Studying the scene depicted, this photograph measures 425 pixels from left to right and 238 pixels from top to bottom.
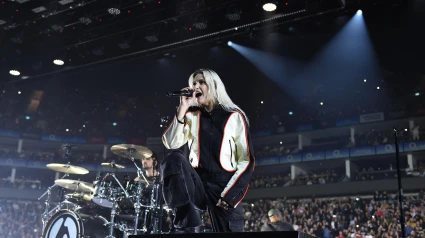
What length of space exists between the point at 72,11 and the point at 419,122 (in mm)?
23430

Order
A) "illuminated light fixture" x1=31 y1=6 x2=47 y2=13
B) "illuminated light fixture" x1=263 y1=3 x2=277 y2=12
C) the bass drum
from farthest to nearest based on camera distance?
1. "illuminated light fixture" x1=31 y1=6 x2=47 y2=13
2. "illuminated light fixture" x1=263 y1=3 x2=277 y2=12
3. the bass drum

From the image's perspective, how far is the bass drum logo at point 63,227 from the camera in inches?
303

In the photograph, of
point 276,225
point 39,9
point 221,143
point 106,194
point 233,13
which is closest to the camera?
point 221,143

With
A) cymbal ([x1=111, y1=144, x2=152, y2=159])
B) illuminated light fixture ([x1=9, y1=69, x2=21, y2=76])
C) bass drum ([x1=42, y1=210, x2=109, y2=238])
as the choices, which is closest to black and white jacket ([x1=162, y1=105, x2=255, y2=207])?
cymbal ([x1=111, y1=144, x2=152, y2=159])

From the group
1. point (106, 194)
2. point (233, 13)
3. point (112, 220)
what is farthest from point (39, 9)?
point (112, 220)

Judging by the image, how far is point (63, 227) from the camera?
7840mm

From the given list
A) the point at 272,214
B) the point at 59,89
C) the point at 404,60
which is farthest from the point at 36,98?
the point at 272,214

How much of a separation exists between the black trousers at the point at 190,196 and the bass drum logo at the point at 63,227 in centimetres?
562

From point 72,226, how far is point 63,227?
23 centimetres

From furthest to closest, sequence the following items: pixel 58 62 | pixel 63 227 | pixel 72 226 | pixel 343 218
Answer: pixel 343 218
pixel 58 62
pixel 63 227
pixel 72 226

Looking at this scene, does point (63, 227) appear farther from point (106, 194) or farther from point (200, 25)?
point (200, 25)

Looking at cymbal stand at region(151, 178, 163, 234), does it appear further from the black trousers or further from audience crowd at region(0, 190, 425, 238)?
audience crowd at region(0, 190, 425, 238)

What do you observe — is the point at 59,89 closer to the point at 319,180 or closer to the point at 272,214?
the point at 319,180

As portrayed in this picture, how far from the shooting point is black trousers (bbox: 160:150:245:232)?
252cm
